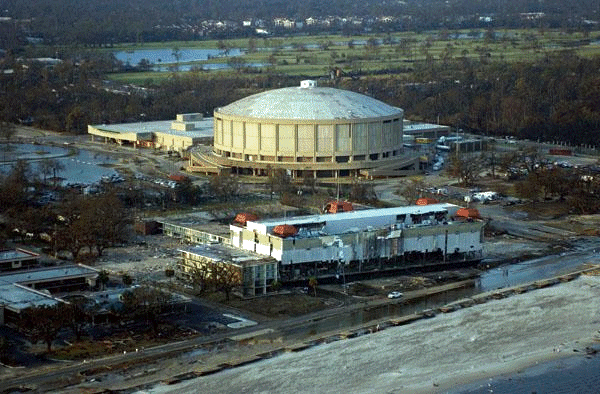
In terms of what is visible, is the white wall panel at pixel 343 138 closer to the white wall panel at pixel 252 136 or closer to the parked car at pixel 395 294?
the white wall panel at pixel 252 136

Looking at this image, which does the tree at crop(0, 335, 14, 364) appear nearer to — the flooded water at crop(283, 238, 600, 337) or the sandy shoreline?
the sandy shoreline

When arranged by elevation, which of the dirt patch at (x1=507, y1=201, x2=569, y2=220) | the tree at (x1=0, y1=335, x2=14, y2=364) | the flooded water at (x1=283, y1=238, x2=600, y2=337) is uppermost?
the tree at (x1=0, y1=335, x2=14, y2=364)

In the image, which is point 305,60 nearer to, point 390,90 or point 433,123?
point 390,90

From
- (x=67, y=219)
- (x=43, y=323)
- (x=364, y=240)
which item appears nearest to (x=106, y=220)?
(x=67, y=219)

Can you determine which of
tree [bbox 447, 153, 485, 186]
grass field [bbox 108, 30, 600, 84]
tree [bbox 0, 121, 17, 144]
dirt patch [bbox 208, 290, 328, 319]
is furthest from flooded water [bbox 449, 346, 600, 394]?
grass field [bbox 108, 30, 600, 84]

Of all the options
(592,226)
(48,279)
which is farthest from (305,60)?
(48,279)

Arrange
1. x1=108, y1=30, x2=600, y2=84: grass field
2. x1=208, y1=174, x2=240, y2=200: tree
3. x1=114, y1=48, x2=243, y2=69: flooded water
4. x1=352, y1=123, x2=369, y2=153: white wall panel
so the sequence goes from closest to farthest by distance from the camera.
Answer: x1=208, y1=174, x2=240, y2=200: tree < x1=352, y1=123, x2=369, y2=153: white wall panel < x1=108, y1=30, x2=600, y2=84: grass field < x1=114, y1=48, x2=243, y2=69: flooded water

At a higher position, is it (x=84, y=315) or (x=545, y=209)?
(x=84, y=315)

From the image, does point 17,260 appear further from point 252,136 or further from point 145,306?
point 252,136
